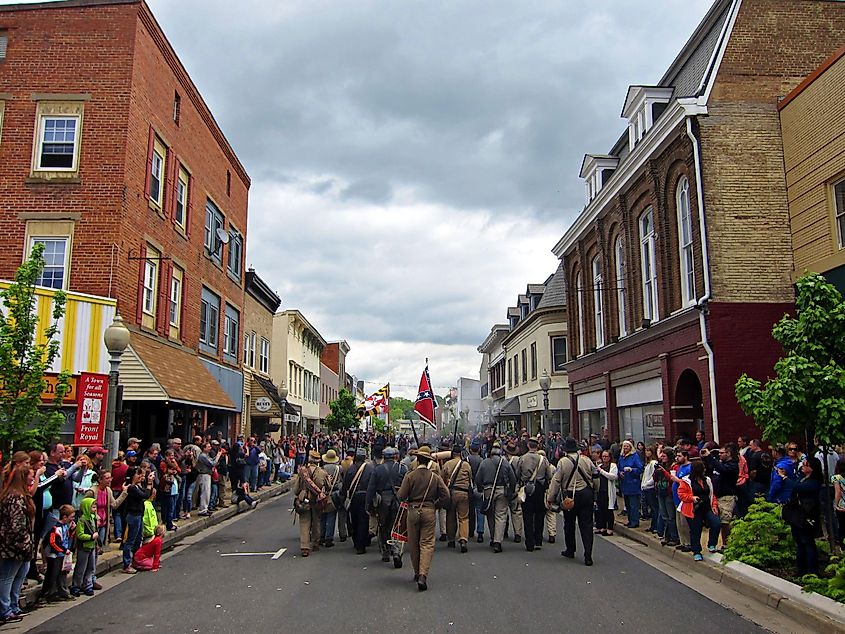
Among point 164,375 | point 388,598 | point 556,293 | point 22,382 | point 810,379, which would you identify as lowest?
point 388,598

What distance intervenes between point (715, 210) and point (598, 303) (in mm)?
11306

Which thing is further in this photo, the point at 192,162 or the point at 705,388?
the point at 192,162

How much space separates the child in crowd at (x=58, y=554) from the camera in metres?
8.93

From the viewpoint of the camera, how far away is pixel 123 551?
11.1 m

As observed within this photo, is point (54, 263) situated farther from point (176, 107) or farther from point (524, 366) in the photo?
point (524, 366)

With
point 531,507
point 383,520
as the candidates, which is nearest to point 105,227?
point 383,520

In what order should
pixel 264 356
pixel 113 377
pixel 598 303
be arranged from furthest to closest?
pixel 264 356 < pixel 598 303 < pixel 113 377

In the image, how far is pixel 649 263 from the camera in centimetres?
2441

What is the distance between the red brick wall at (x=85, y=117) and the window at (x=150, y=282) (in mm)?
2127

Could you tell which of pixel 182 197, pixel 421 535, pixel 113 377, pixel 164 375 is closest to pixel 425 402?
pixel 182 197

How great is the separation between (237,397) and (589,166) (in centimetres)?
1729

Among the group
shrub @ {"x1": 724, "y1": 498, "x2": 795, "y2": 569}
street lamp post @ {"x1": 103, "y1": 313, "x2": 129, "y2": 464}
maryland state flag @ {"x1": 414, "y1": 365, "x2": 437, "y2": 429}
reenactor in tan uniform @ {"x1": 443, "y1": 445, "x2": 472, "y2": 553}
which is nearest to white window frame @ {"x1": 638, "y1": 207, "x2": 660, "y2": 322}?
maryland state flag @ {"x1": 414, "y1": 365, "x2": 437, "y2": 429}

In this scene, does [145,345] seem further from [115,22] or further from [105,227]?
[115,22]

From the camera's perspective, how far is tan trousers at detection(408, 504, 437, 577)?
989 centimetres
